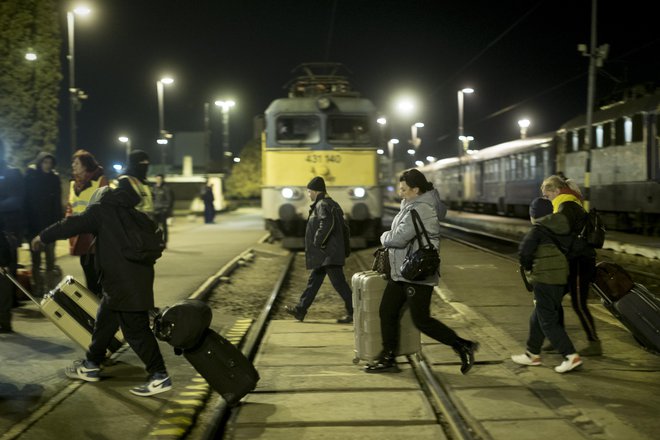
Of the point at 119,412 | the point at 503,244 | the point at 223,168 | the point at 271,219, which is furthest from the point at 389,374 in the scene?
the point at 223,168

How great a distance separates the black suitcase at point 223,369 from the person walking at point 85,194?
271cm

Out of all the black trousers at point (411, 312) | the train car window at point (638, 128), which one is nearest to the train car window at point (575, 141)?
the train car window at point (638, 128)

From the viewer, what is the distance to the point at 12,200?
32.1 feet

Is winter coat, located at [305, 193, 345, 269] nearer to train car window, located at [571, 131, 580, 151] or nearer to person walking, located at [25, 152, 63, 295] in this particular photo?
person walking, located at [25, 152, 63, 295]

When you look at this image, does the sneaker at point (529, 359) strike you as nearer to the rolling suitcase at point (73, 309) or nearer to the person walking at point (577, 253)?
the person walking at point (577, 253)

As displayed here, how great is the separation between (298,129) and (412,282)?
1381 cm

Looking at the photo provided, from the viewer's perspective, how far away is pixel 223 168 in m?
55.7

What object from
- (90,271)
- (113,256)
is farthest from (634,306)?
(90,271)

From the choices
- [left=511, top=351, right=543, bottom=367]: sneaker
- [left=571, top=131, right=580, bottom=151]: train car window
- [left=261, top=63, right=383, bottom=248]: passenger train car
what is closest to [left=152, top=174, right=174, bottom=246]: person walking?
[left=261, top=63, right=383, bottom=248]: passenger train car

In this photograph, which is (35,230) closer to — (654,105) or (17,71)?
(17,71)

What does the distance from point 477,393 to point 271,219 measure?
13844 millimetres

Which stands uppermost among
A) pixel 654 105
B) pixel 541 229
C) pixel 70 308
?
pixel 654 105

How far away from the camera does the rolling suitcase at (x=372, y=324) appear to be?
695 cm

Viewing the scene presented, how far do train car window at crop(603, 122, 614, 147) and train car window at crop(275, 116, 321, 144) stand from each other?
1006cm
